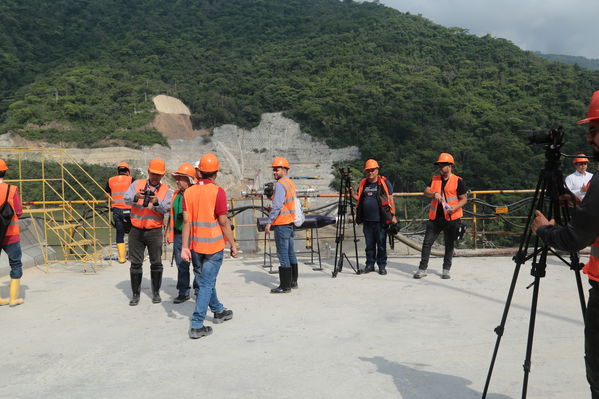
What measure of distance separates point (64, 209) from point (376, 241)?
5.55 m

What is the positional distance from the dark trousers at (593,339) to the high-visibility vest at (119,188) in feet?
25.9

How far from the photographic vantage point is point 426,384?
3340 millimetres

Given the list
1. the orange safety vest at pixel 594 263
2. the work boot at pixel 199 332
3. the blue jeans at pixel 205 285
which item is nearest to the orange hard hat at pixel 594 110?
the orange safety vest at pixel 594 263

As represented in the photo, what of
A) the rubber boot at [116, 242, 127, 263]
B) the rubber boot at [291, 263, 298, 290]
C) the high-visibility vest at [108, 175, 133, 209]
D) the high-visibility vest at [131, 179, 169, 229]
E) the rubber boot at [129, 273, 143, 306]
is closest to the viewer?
the high-visibility vest at [131, 179, 169, 229]

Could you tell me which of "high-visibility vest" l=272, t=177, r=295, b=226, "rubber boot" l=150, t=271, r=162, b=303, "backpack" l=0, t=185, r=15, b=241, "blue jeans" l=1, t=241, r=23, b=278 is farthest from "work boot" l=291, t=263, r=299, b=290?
"backpack" l=0, t=185, r=15, b=241

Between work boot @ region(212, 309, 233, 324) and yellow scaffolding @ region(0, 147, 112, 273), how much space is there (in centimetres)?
368

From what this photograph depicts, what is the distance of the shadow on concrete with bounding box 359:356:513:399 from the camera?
3160 mm

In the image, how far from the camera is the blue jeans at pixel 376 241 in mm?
7266

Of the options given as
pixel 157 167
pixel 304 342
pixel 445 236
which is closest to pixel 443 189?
pixel 445 236

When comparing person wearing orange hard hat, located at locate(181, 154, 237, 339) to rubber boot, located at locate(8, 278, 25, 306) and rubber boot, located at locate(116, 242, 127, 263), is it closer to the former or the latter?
rubber boot, located at locate(8, 278, 25, 306)

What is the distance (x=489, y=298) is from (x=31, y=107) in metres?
69.3

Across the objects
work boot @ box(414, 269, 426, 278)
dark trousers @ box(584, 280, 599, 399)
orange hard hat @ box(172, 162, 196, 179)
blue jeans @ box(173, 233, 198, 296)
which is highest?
orange hard hat @ box(172, 162, 196, 179)

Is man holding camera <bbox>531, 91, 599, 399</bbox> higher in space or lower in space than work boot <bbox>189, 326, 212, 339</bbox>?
higher

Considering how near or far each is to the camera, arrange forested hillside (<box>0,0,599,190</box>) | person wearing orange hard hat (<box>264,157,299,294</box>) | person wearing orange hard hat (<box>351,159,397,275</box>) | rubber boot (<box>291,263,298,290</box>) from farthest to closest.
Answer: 1. forested hillside (<box>0,0,599,190</box>)
2. person wearing orange hard hat (<box>351,159,397,275</box>)
3. rubber boot (<box>291,263,298,290</box>)
4. person wearing orange hard hat (<box>264,157,299,294</box>)
